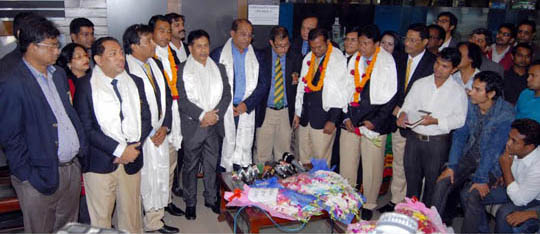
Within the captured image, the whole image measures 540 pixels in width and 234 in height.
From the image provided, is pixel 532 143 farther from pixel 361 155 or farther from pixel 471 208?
pixel 361 155

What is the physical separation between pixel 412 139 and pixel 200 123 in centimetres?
180

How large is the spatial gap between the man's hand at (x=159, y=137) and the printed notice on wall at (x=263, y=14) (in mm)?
2413

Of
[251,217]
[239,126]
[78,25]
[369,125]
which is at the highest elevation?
[78,25]

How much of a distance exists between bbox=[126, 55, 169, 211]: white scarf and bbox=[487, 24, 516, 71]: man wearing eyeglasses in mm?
3856

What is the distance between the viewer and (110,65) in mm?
2736

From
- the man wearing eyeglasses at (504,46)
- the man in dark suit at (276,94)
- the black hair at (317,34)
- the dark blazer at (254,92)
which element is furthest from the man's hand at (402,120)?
the man wearing eyeglasses at (504,46)

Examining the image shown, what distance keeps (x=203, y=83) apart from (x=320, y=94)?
109 centimetres

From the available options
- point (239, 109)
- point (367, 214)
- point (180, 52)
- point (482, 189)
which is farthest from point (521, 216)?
point (180, 52)

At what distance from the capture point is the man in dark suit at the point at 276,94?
161 inches

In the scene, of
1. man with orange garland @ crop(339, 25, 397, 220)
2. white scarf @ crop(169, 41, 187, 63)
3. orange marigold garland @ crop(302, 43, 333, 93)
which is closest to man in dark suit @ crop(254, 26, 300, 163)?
orange marigold garland @ crop(302, 43, 333, 93)

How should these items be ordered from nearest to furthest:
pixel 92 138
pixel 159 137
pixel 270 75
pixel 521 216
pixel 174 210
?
pixel 92 138, pixel 521 216, pixel 159 137, pixel 174 210, pixel 270 75

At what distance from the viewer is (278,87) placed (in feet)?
13.8

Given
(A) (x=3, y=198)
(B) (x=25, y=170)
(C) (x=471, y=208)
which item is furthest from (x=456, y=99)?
→ (A) (x=3, y=198)

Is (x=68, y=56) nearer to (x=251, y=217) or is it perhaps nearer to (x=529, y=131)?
(x=251, y=217)
